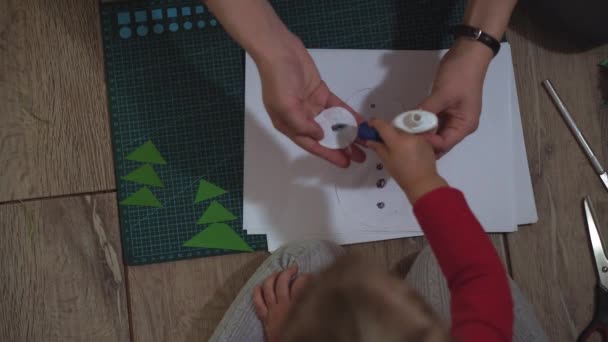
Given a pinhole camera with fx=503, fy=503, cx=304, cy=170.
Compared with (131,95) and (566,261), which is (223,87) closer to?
(131,95)

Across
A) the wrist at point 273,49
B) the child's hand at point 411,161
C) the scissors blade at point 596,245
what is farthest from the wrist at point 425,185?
the scissors blade at point 596,245

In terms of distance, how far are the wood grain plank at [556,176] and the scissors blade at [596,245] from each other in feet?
0.04

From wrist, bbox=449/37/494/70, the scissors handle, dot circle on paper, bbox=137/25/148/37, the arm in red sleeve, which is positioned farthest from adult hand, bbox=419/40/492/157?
dot circle on paper, bbox=137/25/148/37

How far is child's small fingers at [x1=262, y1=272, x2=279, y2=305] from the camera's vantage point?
73 centimetres

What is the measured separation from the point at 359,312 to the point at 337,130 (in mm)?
322

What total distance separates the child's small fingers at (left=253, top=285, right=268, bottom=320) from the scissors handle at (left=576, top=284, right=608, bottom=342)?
1.61ft

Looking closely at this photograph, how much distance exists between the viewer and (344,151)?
0.70m

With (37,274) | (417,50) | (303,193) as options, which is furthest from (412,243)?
(37,274)

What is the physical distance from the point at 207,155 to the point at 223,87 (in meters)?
0.11

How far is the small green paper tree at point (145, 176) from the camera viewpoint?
79 cm

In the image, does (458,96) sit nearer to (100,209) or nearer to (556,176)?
(556,176)

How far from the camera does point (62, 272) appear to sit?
2.58 feet

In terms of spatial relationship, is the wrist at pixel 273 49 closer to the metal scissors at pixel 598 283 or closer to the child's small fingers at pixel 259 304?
the child's small fingers at pixel 259 304

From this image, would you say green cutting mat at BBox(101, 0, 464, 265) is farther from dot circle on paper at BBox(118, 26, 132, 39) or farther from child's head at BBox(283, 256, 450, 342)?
child's head at BBox(283, 256, 450, 342)
